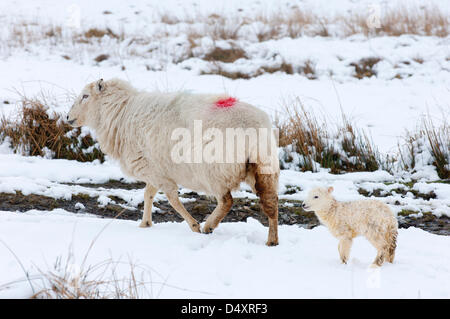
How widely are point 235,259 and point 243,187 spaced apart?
9.84ft

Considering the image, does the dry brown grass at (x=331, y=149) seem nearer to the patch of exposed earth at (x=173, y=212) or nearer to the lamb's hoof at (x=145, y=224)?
the patch of exposed earth at (x=173, y=212)

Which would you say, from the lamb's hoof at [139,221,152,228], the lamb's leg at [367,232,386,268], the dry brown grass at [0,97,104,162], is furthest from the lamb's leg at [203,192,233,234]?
the dry brown grass at [0,97,104,162]

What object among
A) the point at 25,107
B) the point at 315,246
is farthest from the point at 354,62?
the point at 315,246

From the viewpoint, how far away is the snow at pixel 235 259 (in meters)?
3.01

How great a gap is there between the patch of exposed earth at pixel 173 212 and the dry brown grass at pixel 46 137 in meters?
1.73

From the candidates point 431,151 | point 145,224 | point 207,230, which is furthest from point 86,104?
point 431,151

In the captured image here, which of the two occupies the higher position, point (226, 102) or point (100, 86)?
point (100, 86)

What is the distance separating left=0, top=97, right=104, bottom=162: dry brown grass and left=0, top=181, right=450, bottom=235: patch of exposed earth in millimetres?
1730

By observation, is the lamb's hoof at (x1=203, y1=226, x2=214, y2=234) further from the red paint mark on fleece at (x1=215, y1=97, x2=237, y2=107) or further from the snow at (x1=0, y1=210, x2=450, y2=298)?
the red paint mark on fleece at (x1=215, y1=97, x2=237, y2=107)

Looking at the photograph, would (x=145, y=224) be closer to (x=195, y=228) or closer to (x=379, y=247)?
(x=195, y=228)

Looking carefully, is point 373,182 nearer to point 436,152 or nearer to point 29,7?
point 436,152

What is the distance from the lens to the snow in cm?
301

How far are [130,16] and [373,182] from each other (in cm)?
1332

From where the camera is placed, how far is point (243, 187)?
6527 millimetres
